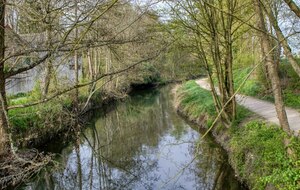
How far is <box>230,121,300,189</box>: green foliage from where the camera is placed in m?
5.82

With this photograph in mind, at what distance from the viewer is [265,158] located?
730 centimetres

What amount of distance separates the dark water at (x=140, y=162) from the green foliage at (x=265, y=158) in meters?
0.89

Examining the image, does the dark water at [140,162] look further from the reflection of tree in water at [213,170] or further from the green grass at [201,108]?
the green grass at [201,108]

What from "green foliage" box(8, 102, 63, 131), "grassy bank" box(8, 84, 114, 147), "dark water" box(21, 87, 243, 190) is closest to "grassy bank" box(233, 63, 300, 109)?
"dark water" box(21, 87, 243, 190)

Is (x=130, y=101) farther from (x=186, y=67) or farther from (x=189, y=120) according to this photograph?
(x=186, y=67)

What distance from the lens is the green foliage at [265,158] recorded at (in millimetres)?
5817

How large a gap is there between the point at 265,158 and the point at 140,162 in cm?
568

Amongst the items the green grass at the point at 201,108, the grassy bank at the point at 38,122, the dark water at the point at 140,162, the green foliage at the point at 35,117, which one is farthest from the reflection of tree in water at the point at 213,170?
the green foliage at the point at 35,117

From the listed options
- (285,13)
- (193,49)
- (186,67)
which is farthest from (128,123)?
(285,13)

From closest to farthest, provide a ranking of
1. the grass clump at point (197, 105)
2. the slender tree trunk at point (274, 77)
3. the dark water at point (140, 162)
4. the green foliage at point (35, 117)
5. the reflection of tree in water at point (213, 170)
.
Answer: the slender tree trunk at point (274, 77) < the reflection of tree in water at point (213, 170) < the dark water at point (140, 162) < the green foliage at point (35, 117) < the grass clump at point (197, 105)

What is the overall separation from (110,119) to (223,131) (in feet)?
36.1

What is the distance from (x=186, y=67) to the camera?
14.9 meters

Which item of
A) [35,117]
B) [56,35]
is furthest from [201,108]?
[56,35]

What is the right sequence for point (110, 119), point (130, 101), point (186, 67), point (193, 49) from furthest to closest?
point (130, 101)
point (110, 119)
point (186, 67)
point (193, 49)
